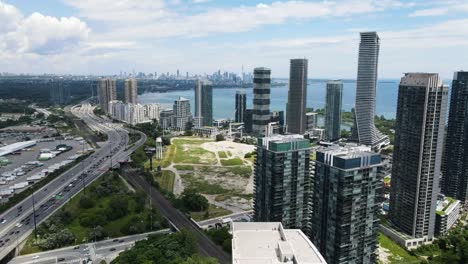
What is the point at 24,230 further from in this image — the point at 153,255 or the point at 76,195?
the point at 153,255

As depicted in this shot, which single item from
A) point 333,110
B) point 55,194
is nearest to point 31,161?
point 55,194

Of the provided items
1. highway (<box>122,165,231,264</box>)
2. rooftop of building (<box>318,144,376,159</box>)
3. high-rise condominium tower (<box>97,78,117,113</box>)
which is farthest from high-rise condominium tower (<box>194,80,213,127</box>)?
rooftop of building (<box>318,144,376,159</box>)

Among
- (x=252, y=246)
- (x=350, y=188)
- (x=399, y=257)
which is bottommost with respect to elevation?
(x=399, y=257)

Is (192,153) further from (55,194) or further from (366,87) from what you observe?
(366,87)

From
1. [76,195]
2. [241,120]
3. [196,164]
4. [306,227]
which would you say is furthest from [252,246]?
[241,120]

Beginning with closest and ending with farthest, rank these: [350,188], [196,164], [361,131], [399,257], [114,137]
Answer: [350,188] → [399,257] → [196,164] → [361,131] → [114,137]

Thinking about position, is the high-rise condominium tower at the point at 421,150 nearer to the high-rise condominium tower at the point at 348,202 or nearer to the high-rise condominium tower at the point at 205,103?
the high-rise condominium tower at the point at 348,202
